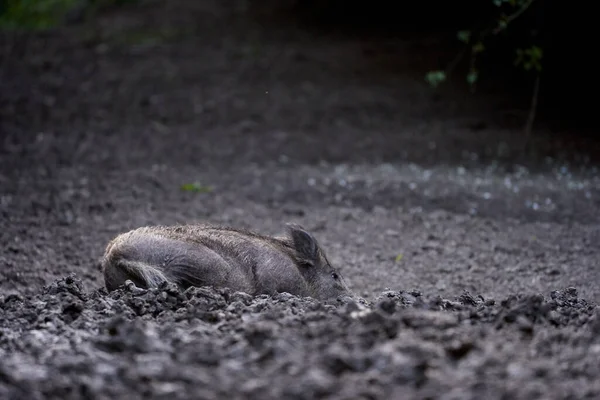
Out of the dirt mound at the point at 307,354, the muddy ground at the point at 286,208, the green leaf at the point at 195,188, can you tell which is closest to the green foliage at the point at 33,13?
the muddy ground at the point at 286,208

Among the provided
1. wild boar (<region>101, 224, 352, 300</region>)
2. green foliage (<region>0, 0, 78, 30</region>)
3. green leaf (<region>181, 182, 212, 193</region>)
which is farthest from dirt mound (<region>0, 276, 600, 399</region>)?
→ green foliage (<region>0, 0, 78, 30</region>)

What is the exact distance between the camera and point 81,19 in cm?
2081

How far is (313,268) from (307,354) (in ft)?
11.4

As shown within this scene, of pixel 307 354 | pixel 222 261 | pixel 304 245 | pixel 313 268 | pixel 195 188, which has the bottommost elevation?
pixel 195 188

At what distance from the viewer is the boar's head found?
23.7 ft

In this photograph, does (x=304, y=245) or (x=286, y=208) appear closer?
(x=304, y=245)

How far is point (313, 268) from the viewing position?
7305 millimetres

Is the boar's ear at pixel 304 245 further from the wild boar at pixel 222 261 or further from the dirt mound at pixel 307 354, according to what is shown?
the dirt mound at pixel 307 354

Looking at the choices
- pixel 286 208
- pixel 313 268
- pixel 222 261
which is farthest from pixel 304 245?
pixel 286 208

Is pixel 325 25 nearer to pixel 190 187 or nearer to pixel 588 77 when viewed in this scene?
pixel 588 77

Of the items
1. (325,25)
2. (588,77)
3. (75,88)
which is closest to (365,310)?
(588,77)

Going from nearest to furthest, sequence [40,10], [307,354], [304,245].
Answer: [307,354] → [304,245] → [40,10]

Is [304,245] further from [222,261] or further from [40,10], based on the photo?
[40,10]

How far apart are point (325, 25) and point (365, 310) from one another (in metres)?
15.4
